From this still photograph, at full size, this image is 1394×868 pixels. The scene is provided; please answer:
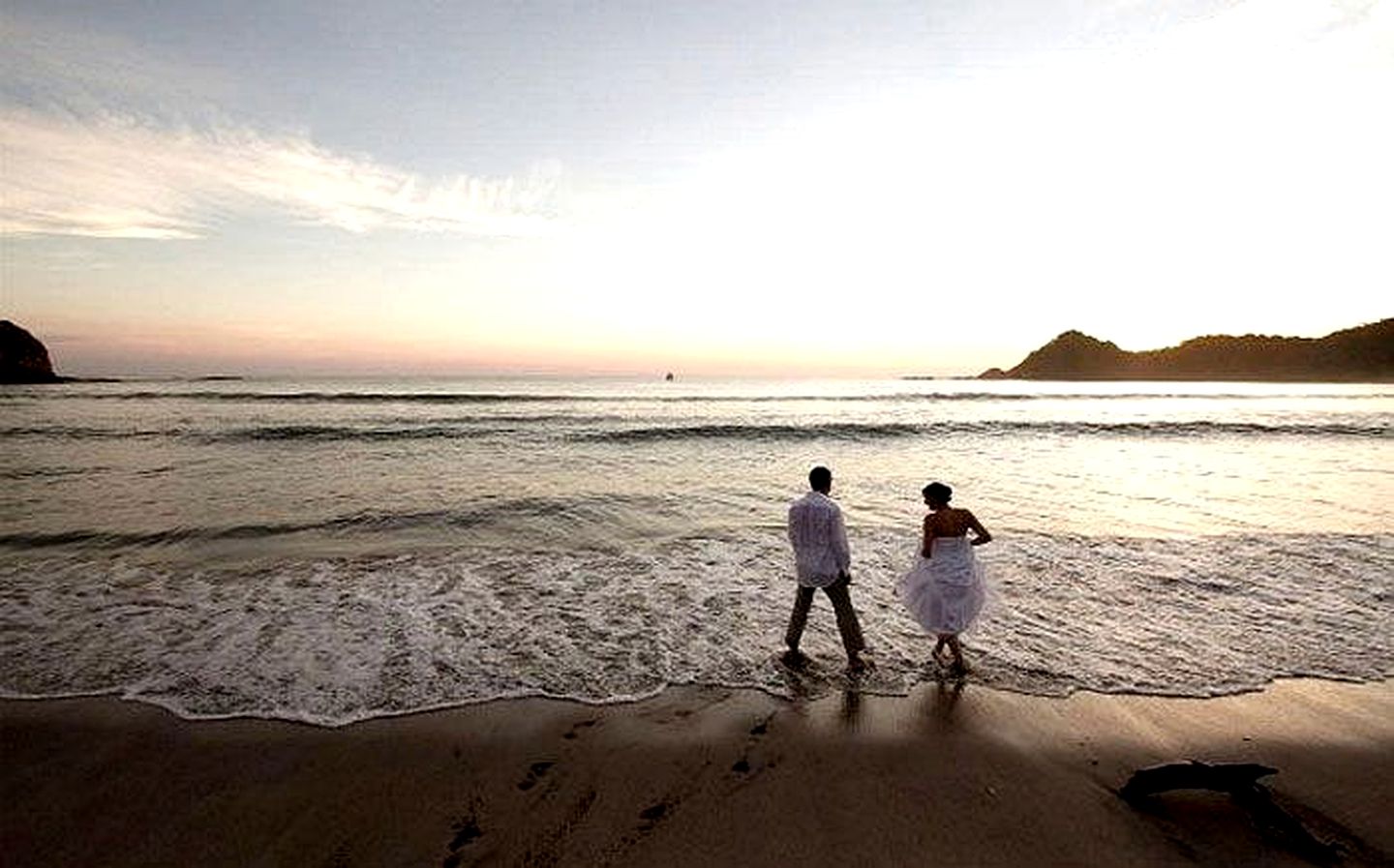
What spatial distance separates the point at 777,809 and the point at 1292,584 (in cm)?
968

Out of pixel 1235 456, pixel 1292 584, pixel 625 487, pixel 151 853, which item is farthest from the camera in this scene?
pixel 1235 456

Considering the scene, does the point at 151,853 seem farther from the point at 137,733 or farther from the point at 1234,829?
the point at 1234,829

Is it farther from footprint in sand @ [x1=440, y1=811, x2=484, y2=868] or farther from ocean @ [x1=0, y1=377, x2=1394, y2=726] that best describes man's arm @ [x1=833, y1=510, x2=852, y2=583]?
footprint in sand @ [x1=440, y1=811, x2=484, y2=868]

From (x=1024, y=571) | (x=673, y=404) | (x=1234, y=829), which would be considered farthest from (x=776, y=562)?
(x=673, y=404)

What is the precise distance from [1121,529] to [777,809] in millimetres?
12363

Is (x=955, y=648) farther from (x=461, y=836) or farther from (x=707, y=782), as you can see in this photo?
(x=461, y=836)

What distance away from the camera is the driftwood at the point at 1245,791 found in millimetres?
4160

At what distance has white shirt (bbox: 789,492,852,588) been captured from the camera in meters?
7.08

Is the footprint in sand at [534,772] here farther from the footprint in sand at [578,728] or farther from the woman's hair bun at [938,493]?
the woman's hair bun at [938,493]

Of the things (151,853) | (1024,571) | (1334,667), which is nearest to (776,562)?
(1024,571)

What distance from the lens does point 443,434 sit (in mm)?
33844

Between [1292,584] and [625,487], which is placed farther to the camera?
[625,487]

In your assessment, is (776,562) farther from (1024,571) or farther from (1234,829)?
(1234,829)

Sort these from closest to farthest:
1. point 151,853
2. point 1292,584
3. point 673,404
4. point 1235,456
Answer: point 151,853, point 1292,584, point 1235,456, point 673,404
